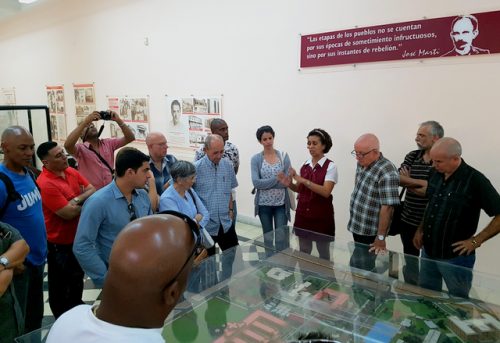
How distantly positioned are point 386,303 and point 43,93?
9.16m

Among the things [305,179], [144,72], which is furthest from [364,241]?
[144,72]

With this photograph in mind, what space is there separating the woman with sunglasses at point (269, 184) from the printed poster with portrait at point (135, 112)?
11.0 ft

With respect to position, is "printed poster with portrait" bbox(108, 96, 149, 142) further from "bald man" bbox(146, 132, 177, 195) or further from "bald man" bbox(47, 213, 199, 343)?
"bald man" bbox(47, 213, 199, 343)

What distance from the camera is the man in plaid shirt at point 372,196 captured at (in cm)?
259

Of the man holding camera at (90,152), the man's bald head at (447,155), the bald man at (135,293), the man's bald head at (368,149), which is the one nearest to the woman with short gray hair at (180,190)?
the man holding camera at (90,152)

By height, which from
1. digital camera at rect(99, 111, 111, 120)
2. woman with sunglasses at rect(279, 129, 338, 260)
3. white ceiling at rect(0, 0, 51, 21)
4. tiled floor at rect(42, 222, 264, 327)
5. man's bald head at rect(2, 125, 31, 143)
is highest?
white ceiling at rect(0, 0, 51, 21)

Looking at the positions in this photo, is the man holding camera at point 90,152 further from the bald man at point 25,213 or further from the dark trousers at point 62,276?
the bald man at point 25,213

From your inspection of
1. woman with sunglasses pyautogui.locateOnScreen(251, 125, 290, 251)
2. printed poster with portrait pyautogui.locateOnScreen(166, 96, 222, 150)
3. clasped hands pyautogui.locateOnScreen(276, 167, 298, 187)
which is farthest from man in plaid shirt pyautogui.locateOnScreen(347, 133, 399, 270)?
printed poster with portrait pyautogui.locateOnScreen(166, 96, 222, 150)

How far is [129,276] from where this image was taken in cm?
79

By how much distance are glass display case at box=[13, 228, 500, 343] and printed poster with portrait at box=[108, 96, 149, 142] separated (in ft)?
14.6

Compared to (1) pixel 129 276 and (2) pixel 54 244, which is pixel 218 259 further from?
(1) pixel 129 276

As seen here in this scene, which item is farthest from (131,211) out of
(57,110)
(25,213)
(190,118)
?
(57,110)

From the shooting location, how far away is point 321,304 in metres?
1.89

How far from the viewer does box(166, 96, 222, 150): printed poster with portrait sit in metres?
5.30
